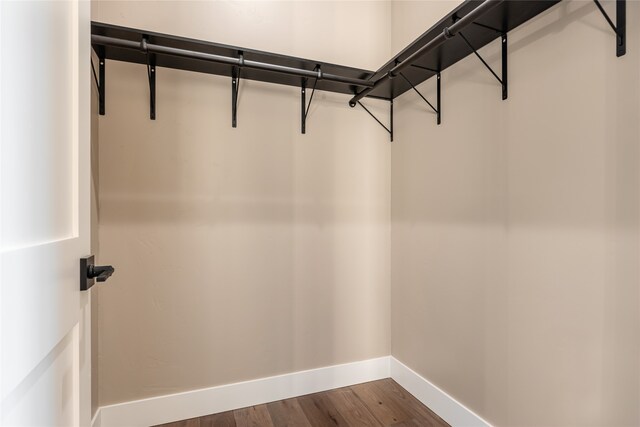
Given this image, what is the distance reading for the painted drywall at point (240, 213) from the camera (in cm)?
155

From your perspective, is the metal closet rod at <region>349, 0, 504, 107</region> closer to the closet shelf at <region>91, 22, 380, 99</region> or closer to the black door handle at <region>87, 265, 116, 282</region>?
the closet shelf at <region>91, 22, 380, 99</region>

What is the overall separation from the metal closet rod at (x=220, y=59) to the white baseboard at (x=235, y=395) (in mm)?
1644

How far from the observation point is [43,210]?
1.78 ft

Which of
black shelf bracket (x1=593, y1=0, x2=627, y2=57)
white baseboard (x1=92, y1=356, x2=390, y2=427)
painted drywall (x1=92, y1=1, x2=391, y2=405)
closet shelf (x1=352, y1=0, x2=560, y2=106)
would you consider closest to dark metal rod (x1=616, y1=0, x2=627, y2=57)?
black shelf bracket (x1=593, y1=0, x2=627, y2=57)

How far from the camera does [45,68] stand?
22.0 inches

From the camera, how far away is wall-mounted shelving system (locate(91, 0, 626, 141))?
1.19 meters

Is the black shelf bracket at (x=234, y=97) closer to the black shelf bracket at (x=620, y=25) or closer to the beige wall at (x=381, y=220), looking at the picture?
the beige wall at (x=381, y=220)

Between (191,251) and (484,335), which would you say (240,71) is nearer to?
(191,251)

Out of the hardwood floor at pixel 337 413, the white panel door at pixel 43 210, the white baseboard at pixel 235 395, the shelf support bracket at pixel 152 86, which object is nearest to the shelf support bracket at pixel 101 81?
the shelf support bracket at pixel 152 86

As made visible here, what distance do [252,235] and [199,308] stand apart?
47cm

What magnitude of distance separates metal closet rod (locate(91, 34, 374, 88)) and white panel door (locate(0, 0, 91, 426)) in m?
0.62

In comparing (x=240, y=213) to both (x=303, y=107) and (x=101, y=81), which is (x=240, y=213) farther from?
(x=101, y=81)

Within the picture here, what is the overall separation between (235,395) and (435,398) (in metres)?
1.07

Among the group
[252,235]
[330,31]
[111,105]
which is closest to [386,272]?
[252,235]
